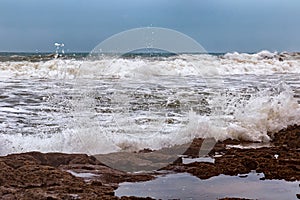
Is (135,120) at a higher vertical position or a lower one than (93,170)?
higher

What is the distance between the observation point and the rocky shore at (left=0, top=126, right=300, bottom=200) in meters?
4.34

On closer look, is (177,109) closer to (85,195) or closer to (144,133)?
(144,133)

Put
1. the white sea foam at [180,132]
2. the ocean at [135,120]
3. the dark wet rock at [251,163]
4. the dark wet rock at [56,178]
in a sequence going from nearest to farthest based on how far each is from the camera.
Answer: the dark wet rock at [56,178]
the dark wet rock at [251,163]
the white sea foam at [180,132]
the ocean at [135,120]

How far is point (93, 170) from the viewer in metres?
5.38

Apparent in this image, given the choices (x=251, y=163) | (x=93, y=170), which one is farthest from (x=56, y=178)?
(x=251, y=163)

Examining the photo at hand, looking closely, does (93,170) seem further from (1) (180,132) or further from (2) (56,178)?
(1) (180,132)

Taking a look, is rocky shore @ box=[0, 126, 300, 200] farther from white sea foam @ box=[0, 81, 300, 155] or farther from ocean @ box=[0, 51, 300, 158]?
ocean @ box=[0, 51, 300, 158]

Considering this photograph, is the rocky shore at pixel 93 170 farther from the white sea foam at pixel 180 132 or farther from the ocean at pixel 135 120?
the ocean at pixel 135 120

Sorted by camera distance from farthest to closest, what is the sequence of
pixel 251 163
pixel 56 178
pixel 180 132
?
pixel 180 132
pixel 251 163
pixel 56 178

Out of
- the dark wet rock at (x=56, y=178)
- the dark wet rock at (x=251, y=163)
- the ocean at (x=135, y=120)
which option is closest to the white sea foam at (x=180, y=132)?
the ocean at (x=135, y=120)

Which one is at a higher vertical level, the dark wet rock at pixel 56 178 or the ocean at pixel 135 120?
the ocean at pixel 135 120

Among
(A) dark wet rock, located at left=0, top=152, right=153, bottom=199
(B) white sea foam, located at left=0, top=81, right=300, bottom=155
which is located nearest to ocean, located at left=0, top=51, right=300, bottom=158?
(B) white sea foam, located at left=0, top=81, right=300, bottom=155

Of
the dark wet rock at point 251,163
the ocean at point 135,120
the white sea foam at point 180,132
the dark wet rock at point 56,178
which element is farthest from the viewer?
the ocean at point 135,120

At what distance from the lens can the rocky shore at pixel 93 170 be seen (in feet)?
14.2
